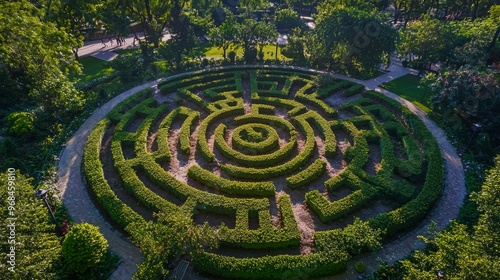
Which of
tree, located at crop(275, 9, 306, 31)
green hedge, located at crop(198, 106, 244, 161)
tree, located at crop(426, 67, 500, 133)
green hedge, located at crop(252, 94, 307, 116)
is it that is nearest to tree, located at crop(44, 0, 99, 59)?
green hedge, located at crop(198, 106, 244, 161)

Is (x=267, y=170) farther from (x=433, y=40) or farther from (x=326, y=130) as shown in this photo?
(x=433, y=40)

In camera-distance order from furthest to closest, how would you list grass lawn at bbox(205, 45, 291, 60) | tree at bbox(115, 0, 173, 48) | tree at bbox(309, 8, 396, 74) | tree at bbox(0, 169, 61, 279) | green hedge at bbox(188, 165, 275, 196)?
1. grass lawn at bbox(205, 45, 291, 60)
2. tree at bbox(115, 0, 173, 48)
3. tree at bbox(309, 8, 396, 74)
4. green hedge at bbox(188, 165, 275, 196)
5. tree at bbox(0, 169, 61, 279)

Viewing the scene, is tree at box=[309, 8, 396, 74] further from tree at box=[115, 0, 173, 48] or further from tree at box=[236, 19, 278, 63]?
tree at box=[115, 0, 173, 48]

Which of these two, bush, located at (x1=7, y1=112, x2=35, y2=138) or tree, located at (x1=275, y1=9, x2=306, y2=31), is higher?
tree, located at (x1=275, y1=9, x2=306, y2=31)

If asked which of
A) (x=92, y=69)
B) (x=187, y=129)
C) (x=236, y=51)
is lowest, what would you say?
(x=187, y=129)

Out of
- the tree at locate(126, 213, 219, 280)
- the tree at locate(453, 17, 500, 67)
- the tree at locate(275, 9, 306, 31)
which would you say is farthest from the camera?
the tree at locate(275, 9, 306, 31)

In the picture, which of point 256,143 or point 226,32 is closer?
point 256,143

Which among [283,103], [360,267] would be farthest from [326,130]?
[360,267]
